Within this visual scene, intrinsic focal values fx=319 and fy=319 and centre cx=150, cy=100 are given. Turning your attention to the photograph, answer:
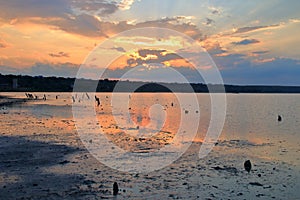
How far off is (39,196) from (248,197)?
28.1ft

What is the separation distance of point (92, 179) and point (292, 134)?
26448 mm

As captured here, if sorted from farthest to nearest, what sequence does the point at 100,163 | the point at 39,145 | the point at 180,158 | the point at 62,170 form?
the point at 39,145
the point at 180,158
the point at 100,163
the point at 62,170

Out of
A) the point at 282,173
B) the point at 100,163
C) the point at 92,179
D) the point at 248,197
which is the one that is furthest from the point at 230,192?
the point at 100,163

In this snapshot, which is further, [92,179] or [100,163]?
[100,163]

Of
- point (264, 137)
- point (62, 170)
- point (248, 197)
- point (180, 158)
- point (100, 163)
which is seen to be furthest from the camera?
point (264, 137)

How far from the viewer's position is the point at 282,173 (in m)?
17.6

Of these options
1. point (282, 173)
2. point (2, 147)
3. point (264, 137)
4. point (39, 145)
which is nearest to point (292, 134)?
point (264, 137)

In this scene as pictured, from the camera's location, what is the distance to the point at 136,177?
16.0 meters

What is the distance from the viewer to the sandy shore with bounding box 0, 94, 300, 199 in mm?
13430

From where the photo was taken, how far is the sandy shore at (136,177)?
44.1ft

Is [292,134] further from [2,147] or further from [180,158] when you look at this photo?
[2,147]

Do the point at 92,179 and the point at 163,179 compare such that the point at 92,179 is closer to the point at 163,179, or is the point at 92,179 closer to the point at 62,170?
the point at 62,170

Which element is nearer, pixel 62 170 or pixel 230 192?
pixel 230 192

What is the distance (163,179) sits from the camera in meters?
15.7
